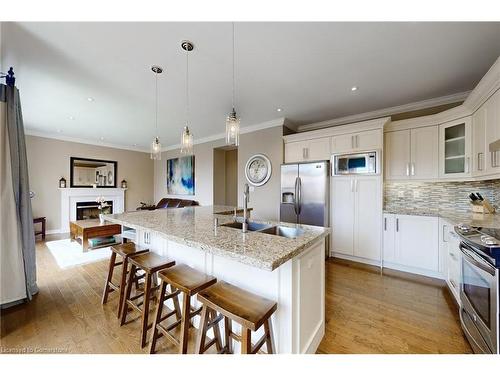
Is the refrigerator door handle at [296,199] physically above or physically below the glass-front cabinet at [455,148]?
below

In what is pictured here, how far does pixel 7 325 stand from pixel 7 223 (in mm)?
913

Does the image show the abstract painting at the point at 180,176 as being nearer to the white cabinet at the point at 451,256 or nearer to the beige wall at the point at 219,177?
the beige wall at the point at 219,177

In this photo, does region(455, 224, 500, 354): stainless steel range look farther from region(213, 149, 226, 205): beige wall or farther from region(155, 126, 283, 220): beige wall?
region(213, 149, 226, 205): beige wall

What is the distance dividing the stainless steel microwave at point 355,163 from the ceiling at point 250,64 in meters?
0.84

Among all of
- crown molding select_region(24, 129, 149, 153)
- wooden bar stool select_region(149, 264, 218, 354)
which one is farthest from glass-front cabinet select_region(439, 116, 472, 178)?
crown molding select_region(24, 129, 149, 153)

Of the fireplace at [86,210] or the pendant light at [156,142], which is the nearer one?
the pendant light at [156,142]

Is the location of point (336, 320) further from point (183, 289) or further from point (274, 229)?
point (183, 289)

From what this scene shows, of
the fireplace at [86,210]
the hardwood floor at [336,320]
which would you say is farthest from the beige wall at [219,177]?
the hardwood floor at [336,320]

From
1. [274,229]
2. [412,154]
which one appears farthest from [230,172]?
[274,229]

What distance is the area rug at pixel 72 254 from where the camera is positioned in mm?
3219

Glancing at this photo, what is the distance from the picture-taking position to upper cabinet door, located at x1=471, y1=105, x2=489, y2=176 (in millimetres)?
2130

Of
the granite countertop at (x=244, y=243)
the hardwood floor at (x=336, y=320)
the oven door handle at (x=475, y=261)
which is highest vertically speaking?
the granite countertop at (x=244, y=243)
